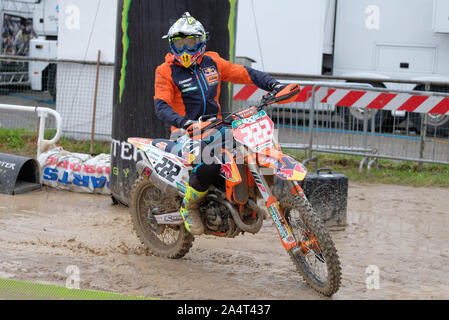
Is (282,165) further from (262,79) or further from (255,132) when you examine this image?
(262,79)

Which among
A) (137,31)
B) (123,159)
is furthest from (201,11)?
(123,159)

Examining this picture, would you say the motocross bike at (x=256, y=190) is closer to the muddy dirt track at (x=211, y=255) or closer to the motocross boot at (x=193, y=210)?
the motocross boot at (x=193, y=210)

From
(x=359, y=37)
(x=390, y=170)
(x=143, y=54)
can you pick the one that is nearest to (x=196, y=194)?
(x=143, y=54)

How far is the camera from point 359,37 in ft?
49.0

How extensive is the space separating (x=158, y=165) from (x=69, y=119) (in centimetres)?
674

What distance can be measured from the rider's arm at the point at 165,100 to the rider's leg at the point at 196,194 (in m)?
0.45

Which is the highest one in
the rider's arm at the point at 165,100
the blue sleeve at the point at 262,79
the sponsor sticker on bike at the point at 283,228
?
the blue sleeve at the point at 262,79

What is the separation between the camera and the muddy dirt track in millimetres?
5430

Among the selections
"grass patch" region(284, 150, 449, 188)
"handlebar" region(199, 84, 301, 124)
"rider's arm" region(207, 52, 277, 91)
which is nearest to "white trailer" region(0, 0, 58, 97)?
"grass patch" region(284, 150, 449, 188)

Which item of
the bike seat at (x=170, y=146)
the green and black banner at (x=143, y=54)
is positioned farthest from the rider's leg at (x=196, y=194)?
the green and black banner at (x=143, y=54)

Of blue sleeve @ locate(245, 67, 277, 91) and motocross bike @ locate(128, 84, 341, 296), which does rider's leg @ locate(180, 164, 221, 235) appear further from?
blue sleeve @ locate(245, 67, 277, 91)

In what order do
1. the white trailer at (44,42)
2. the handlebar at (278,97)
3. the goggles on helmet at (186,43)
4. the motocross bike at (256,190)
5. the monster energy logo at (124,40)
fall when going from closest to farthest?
the motocross bike at (256,190) < the handlebar at (278,97) < the goggles on helmet at (186,43) < the monster energy logo at (124,40) < the white trailer at (44,42)

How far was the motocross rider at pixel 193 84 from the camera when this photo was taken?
18.7ft
